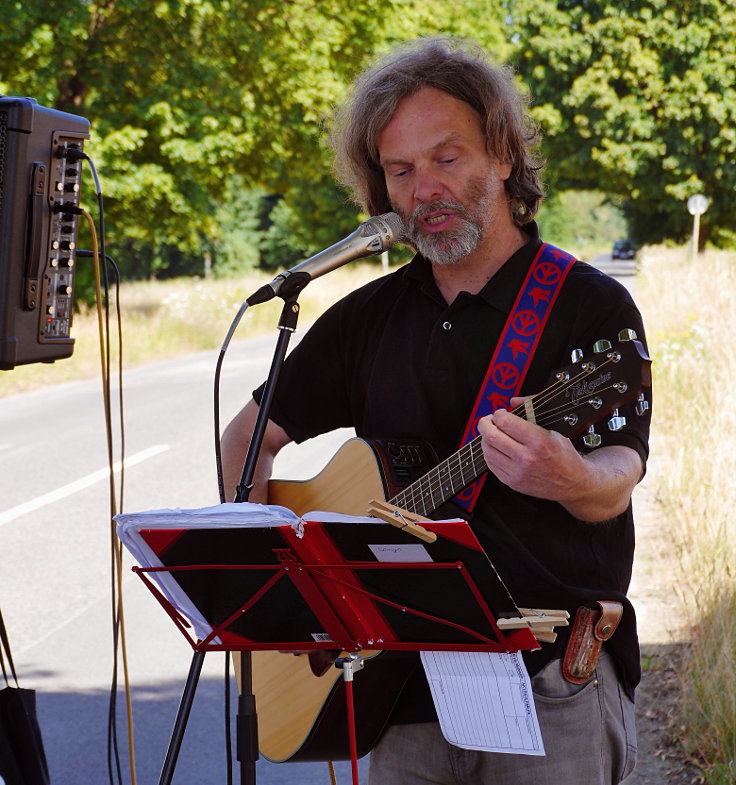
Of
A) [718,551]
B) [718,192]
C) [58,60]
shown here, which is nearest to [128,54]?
[58,60]

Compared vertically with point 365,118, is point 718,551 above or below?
below

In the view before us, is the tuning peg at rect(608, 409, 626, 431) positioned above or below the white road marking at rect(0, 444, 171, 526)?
above

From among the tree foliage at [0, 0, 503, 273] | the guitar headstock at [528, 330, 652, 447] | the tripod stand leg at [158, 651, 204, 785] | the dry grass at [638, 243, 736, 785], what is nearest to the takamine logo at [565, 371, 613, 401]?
the guitar headstock at [528, 330, 652, 447]

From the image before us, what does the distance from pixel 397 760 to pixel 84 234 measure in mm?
18637

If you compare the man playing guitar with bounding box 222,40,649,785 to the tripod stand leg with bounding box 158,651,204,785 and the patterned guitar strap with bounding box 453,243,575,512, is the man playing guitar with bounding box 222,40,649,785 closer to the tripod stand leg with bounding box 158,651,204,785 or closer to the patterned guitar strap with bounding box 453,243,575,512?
the patterned guitar strap with bounding box 453,243,575,512

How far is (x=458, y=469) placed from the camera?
6.86ft

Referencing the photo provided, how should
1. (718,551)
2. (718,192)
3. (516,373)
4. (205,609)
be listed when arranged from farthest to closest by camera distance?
(718,192) < (718,551) < (516,373) < (205,609)

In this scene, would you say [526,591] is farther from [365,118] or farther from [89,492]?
[89,492]

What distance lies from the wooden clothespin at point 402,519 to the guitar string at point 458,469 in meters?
0.43

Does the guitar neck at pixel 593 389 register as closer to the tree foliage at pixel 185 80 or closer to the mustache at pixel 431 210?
the mustache at pixel 431 210

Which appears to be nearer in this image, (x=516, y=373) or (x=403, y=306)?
(x=516, y=373)

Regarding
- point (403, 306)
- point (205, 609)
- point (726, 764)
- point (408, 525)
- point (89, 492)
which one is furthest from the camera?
point (89, 492)

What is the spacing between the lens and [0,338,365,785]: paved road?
13.6ft

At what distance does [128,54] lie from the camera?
18.8m
